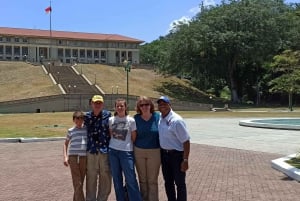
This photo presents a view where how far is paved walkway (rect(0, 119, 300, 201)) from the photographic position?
349 inches

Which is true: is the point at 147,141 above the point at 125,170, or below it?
above

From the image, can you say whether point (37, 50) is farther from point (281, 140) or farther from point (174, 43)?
point (281, 140)

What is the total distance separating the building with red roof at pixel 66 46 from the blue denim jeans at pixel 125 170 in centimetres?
10733

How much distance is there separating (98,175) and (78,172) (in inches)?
11.6

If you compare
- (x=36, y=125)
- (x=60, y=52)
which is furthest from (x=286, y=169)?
(x=60, y=52)

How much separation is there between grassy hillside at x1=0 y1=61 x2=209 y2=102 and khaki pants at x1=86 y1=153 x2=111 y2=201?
5954 centimetres

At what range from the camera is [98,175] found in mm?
7398

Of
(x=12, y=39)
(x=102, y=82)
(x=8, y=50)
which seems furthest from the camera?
(x=8, y=50)

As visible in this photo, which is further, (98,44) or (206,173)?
(98,44)

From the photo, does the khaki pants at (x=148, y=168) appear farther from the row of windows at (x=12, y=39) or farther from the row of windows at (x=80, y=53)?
the row of windows at (x=80, y=53)

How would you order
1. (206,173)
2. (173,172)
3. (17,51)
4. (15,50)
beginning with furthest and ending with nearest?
(17,51) < (15,50) < (206,173) < (173,172)

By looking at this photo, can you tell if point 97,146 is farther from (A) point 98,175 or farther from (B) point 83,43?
(B) point 83,43

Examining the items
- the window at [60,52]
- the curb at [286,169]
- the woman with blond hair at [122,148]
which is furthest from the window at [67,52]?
the woman with blond hair at [122,148]

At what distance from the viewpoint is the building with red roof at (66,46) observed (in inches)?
4572
